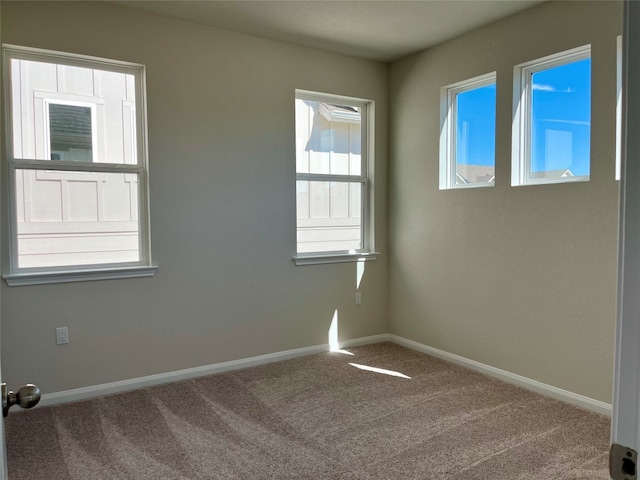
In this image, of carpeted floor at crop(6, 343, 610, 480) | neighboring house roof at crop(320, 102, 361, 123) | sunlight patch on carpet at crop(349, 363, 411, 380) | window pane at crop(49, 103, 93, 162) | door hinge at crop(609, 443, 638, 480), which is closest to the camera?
door hinge at crop(609, 443, 638, 480)

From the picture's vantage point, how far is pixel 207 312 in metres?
3.57

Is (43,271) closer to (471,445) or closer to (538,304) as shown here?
(471,445)

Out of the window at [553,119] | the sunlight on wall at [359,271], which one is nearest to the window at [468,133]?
the window at [553,119]

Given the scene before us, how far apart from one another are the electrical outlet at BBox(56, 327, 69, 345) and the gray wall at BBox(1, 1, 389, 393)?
0.05 meters

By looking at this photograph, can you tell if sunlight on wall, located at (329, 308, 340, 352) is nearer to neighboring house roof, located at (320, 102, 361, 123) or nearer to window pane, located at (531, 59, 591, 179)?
neighboring house roof, located at (320, 102, 361, 123)

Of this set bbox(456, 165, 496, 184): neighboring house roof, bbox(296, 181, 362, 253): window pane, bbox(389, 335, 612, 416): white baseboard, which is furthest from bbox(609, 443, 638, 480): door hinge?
bbox(296, 181, 362, 253): window pane

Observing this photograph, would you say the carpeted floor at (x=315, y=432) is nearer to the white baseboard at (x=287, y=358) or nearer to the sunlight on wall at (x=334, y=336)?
the white baseboard at (x=287, y=358)

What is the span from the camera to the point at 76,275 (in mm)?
3062

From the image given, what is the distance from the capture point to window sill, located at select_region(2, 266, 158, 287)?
289 cm

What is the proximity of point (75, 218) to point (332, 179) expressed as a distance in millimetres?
2096

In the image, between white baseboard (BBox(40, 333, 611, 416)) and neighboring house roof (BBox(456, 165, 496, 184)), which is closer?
white baseboard (BBox(40, 333, 611, 416))

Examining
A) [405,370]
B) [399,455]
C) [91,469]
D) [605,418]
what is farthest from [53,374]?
[605,418]

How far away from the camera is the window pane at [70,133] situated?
3041 millimetres

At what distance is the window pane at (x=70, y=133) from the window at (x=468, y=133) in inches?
106
